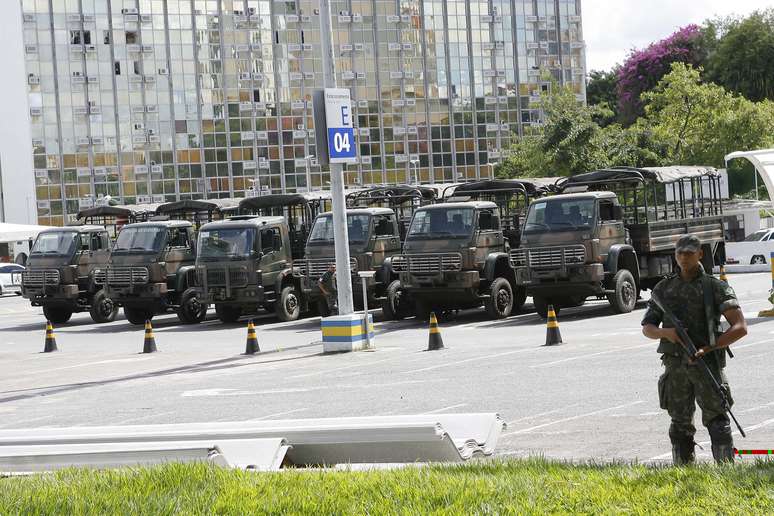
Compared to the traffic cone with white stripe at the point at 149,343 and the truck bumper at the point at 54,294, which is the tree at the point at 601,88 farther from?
the traffic cone with white stripe at the point at 149,343

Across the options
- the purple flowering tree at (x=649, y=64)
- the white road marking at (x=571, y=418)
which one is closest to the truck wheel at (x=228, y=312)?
the white road marking at (x=571, y=418)

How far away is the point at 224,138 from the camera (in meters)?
85.9

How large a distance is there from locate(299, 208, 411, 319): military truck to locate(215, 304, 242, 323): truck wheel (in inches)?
81.1

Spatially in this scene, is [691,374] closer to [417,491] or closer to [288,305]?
[417,491]

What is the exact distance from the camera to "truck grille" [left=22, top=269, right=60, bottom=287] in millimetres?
35344

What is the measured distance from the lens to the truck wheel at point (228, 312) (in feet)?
106

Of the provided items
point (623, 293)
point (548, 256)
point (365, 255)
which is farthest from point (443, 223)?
point (623, 293)

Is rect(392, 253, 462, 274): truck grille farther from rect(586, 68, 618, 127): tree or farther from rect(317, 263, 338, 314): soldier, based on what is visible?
rect(586, 68, 618, 127): tree

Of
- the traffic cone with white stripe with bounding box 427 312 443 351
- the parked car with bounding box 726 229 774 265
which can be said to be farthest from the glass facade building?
the traffic cone with white stripe with bounding box 427 312 443 351

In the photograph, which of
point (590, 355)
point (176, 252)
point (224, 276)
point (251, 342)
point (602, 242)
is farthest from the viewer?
point (176, 252)

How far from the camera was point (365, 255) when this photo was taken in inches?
1196

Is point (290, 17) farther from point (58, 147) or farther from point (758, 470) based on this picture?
point (758, 470)

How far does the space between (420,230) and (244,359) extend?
780 centimetres

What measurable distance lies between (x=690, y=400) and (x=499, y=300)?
64.7 feet
